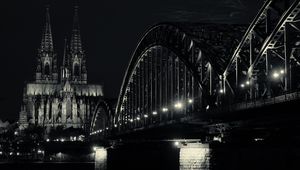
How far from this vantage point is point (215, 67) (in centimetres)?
6969

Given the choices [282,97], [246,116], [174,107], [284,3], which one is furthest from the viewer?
[174,107]

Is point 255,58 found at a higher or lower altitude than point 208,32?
lower

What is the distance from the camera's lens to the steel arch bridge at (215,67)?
52531 millimetres

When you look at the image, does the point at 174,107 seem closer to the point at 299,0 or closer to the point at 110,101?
the point at 299,0

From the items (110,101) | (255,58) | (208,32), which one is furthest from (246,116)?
(110,101)

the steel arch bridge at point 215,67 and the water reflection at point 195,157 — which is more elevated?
the steel arch bridge at point 215,67

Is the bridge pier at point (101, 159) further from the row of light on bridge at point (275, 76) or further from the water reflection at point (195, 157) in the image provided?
the water reflection at point (195, 157)

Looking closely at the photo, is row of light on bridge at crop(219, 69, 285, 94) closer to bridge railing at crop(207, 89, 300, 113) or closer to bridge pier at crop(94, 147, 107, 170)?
bridge railing at crop(207, 89, 300, 113)

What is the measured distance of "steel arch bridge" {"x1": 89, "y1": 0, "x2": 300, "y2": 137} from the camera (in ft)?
172

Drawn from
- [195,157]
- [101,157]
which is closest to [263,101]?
[195,157]

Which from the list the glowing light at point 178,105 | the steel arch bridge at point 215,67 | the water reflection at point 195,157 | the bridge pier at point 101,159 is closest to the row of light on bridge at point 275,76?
the steel arch bridge at point 215,67

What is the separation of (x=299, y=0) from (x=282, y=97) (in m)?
6.88

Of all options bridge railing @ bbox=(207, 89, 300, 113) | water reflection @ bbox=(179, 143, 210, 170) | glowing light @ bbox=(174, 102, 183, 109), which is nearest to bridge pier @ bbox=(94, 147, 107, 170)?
glowing light @ bbox=(174, 102, 183, 109)

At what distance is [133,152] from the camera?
3964 inches
